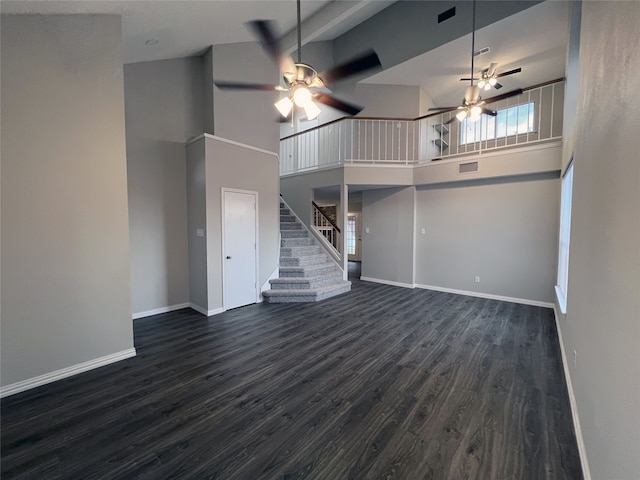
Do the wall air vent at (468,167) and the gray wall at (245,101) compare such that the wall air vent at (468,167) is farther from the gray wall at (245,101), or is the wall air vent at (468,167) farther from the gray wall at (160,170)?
the gray wall at (160,170)

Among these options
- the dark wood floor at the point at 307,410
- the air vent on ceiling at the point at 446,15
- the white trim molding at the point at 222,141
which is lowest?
the dark wood floor at the point at 307,410

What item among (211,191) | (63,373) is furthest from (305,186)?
(63,373)

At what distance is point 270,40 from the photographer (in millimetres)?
2602

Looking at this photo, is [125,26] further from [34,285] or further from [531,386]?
[531,386]

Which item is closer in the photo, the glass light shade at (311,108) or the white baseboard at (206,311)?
the glass light shade at (311,108)

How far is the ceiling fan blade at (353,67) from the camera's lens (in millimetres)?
2609

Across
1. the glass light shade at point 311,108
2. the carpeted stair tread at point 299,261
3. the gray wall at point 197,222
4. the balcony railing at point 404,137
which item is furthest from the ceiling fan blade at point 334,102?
the carpeted stair tread at point 299,261

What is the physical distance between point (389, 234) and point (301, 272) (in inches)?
99.3

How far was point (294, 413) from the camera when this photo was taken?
7.42 ft

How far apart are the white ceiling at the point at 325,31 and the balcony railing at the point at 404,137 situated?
0.72 m

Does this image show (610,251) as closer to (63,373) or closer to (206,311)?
(63,373)

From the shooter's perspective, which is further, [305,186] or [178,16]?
[305,186]

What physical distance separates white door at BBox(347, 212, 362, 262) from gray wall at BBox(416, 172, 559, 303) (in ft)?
14.6

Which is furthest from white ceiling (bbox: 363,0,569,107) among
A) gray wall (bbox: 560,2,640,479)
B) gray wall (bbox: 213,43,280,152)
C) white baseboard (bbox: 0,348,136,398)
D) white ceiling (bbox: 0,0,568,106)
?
white baseboard (bbox: 0,348,136,398)
